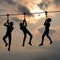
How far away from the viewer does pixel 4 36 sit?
154 feet

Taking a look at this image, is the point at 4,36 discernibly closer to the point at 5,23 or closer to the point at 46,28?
the point at 5,23

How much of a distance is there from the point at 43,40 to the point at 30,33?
1.63m

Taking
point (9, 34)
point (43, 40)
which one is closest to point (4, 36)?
point (9, 34)

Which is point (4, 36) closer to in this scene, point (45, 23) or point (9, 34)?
point (9, 34)

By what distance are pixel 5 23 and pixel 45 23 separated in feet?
14.5

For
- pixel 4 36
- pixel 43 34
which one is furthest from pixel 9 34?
pixel 43 34

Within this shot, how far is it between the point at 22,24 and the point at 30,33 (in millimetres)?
1409

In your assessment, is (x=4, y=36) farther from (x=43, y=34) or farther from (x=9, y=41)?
(x=43, y=34)

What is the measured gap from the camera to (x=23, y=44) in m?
46.9

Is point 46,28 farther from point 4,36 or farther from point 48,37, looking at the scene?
point 4,36

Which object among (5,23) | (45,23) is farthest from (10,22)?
(45,23)

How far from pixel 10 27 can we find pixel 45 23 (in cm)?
396

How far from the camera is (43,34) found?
45.8 m

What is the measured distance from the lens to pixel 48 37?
4562cm
